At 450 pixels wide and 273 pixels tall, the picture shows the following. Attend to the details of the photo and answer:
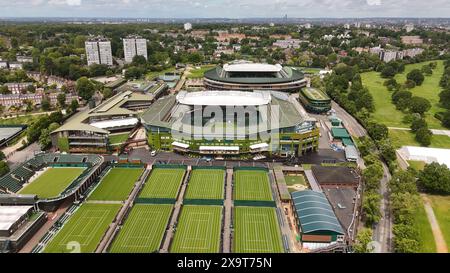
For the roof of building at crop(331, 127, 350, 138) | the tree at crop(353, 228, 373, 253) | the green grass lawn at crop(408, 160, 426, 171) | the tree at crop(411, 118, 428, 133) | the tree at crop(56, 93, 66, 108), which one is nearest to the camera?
the tree at crop(353, 228, 373, 253)

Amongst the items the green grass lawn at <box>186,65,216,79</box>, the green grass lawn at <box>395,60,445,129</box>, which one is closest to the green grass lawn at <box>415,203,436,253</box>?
the green grass lawn at <box>395,60,445,129</box>

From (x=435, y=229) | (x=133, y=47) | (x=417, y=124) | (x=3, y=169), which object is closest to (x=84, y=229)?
(x=3, y=169)

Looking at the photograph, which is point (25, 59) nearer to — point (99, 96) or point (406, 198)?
point (99, 96)

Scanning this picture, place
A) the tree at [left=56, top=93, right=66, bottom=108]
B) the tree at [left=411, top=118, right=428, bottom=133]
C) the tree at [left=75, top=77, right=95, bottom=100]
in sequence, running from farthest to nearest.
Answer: the tree at [left=75, top=77, right=95, bottom=100]
the tree at [left=56, top=93, right=66, bottom=108]
the tree at [left=411, top=118, right=428, bottom=133]

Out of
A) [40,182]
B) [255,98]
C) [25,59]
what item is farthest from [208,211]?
[25,59]

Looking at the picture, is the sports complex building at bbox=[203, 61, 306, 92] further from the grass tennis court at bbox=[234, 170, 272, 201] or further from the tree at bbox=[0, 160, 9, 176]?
the tree at bbox=[0, 160, 9, 176]

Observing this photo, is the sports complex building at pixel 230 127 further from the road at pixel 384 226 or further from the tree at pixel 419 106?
the tree at pixel 419 106

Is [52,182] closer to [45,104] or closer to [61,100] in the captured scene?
[45,104]

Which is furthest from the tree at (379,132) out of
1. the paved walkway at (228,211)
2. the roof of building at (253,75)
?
the roof of building at (253,75)
